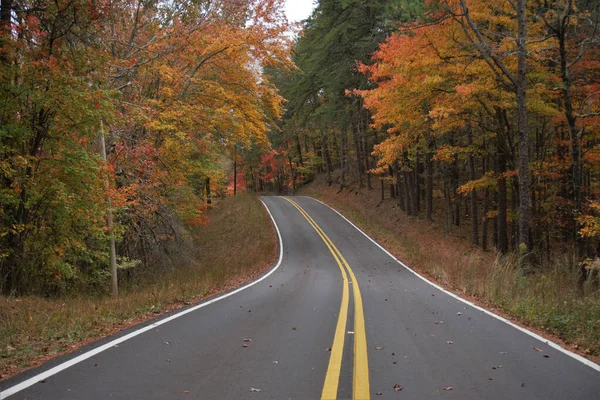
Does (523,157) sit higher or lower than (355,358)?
higher

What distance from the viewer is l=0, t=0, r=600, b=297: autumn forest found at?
8.21 meters

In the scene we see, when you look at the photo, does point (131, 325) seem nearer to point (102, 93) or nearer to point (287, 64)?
point (102, 93)

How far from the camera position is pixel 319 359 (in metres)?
4.68

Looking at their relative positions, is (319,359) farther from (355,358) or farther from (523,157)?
(523,157)

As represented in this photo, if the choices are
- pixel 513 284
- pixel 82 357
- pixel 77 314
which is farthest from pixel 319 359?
pixel 513 284

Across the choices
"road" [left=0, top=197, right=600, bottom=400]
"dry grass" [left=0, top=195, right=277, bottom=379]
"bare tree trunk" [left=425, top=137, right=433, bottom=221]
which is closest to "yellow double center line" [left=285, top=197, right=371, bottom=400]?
"road" [left=0, top=197, right=600, bottom=400]

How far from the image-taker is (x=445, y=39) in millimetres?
13680

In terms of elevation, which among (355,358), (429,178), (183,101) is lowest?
(355,358)

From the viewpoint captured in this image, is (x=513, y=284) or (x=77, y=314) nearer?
(x=77, y=314)

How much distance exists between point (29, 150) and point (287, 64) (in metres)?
8.79

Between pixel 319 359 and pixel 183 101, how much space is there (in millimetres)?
12184

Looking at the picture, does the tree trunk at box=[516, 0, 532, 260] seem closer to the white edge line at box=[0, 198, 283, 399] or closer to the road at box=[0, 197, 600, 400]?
the road at box=[0, 197, 600, 400]

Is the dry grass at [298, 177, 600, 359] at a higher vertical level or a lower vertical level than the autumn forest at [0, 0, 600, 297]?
lower

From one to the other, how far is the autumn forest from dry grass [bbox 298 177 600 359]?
0.79m
